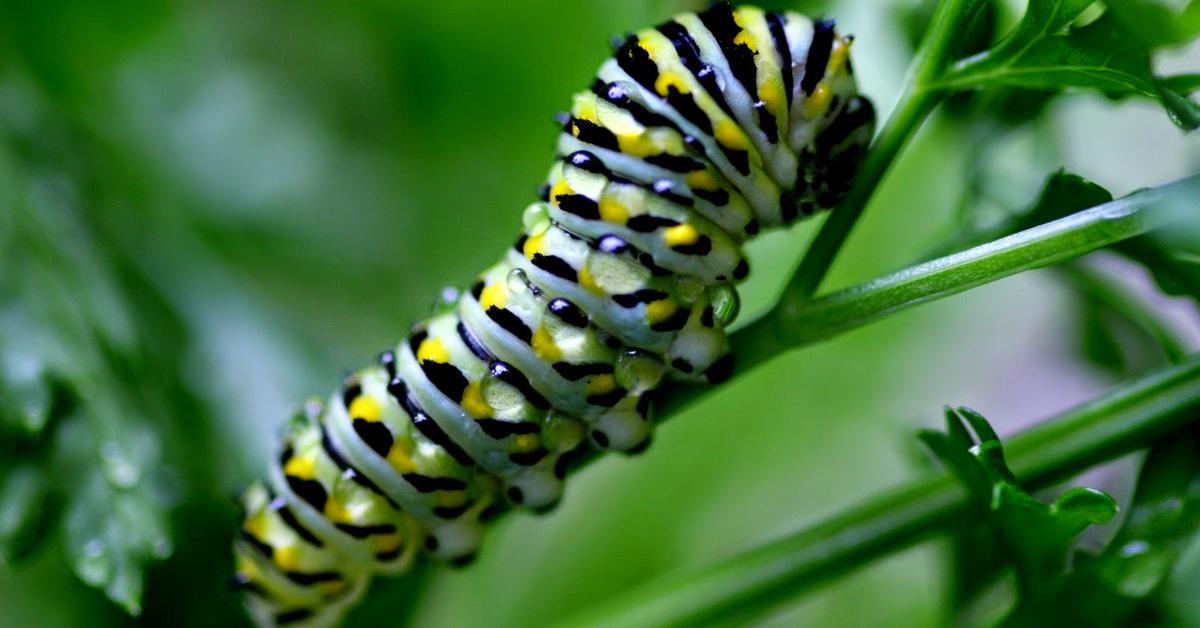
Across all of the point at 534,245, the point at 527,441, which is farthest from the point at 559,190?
the point at 527,441

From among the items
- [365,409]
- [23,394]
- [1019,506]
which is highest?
[23,394]

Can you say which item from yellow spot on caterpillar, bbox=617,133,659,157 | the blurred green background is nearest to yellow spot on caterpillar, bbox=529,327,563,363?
yellow spot on caterpillar, bbox=617,133,659,157

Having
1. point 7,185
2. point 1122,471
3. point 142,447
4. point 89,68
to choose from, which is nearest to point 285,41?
point 89,68

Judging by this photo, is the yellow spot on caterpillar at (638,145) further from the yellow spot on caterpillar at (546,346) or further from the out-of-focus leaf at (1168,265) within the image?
the out-of-focus leaf at (1168,265)

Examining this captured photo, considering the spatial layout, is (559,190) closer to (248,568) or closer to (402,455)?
(402,455)

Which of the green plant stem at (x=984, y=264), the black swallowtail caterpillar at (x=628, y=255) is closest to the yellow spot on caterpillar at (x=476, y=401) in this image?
the black swallowtail caterpillar at (x=628, y=255)

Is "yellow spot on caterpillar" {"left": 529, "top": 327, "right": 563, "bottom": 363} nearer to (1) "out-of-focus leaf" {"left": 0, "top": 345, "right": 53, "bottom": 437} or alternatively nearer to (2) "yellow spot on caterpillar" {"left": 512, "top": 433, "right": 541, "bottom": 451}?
(2) "yellow spot on caterpillar" {"left": 512, "top": 433, "right": 541, "bottom": 451}
